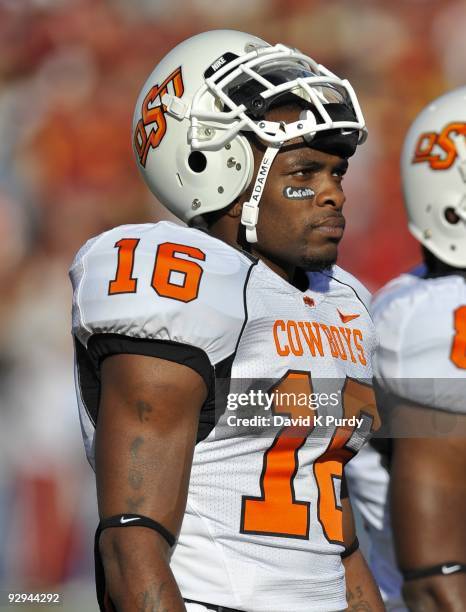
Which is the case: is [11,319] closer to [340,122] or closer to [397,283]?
[397,283]

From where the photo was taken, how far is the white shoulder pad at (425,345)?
276cm

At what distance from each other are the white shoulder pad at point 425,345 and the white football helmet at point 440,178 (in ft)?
0.96

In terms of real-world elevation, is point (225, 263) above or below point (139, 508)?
above

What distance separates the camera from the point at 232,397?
1.85 meters

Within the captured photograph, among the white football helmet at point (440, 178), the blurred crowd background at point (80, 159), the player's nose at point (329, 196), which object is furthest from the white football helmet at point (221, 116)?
the blurred crowd background at point (80, 159)

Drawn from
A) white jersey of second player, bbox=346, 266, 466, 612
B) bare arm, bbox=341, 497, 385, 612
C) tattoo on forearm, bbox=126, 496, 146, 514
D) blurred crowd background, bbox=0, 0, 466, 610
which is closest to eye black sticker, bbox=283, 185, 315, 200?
bare arm, bbox=341, 497, 385, 612

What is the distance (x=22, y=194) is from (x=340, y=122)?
406 cm

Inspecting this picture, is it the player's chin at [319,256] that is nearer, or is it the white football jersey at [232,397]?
the white football jersey at [232,397]

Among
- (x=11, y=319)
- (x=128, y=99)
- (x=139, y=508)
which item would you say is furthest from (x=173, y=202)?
(x=128, y=99)

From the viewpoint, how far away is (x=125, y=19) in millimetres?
6406

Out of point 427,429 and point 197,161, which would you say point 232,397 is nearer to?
point 197,161

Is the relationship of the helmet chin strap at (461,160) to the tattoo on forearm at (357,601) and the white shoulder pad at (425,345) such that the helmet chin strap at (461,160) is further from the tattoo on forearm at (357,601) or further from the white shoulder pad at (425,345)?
the tattoo on forearm at (357,601)

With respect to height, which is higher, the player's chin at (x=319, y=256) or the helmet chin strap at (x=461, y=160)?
the helmet chin strap at (x=461, y=160)

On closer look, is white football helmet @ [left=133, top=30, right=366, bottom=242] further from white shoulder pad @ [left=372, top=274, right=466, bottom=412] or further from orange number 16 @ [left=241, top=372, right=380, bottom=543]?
white shoulder pad @ [left=372, top=274, right=466, bottom=412]
